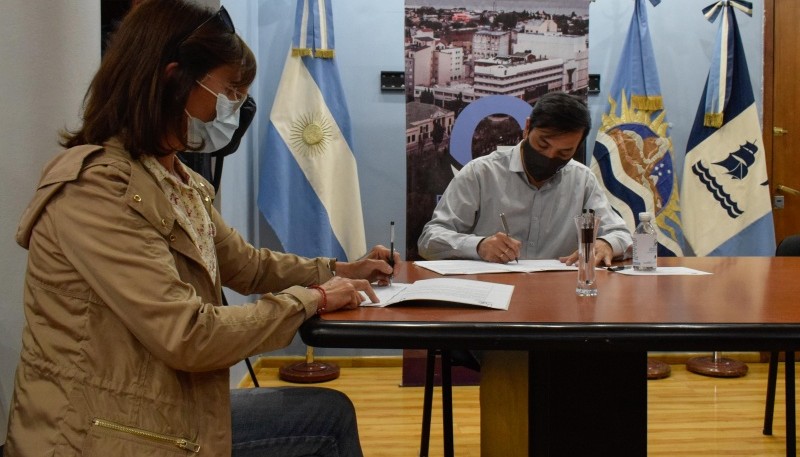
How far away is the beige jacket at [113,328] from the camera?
1.04 m

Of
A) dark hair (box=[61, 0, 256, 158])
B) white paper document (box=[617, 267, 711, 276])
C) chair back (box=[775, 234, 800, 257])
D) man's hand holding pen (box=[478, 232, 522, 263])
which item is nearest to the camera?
dark hair (box=[61, 0, 256, 158])

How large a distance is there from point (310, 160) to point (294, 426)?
2.53 m

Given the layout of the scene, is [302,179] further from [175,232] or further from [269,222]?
[175,232]

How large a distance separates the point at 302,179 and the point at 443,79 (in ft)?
2.96

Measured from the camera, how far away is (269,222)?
3773 millimetres

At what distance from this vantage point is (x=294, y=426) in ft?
4.43

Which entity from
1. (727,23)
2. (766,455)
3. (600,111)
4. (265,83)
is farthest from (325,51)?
(766,455)

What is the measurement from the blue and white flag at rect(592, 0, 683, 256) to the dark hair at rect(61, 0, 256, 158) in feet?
9.62

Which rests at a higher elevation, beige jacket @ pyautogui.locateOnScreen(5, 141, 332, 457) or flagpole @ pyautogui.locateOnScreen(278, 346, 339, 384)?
beige jacket @ pyautogui.locateOnScreen(5, 141, 332, 457)

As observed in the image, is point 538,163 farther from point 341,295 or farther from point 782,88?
point 782,88

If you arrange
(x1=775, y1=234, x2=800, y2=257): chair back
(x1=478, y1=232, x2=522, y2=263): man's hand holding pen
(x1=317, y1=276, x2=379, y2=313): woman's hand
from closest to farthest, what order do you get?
(x1=317, y1=276, x2=379, y2=313): woman's hand
(x1=478, y1=232, x2=522, y2=263): man's hand holding pen
(x1=775, y1=234, x2=800, y2=257): chair back

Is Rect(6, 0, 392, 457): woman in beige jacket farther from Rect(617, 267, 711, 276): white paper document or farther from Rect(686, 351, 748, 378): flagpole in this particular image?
Rect(686, 351, 748, 378): flagpole

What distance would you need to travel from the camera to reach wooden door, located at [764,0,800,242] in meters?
4.10

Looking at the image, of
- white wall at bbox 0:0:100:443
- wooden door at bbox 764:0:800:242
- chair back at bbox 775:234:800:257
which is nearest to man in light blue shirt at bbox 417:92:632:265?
chair back at bbox 775:234:800:257
